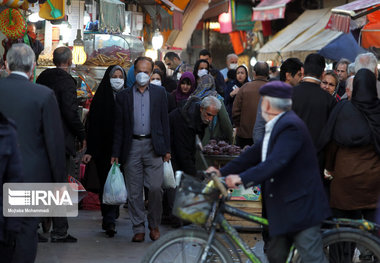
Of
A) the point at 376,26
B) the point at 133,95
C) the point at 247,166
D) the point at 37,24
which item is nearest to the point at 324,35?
the point at 376,26

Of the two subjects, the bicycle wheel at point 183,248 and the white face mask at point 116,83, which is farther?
the white face mask at point 116,83

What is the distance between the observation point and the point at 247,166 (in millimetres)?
6156

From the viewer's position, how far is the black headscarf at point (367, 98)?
759 cm

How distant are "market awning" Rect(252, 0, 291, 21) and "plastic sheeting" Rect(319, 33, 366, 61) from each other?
29.8ft

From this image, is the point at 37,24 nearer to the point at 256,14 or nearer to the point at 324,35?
the point at 324,35

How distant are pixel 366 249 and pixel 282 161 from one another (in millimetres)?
1003

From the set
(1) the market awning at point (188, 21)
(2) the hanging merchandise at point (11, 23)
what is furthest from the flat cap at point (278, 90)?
(1) the market awning at point (188, 21)

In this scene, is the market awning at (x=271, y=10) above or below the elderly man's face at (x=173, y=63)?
above

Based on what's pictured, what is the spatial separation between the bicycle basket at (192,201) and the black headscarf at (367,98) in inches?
98.1

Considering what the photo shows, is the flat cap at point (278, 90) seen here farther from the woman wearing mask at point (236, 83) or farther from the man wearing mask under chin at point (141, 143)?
the woman wearing mask at point (236, 83)

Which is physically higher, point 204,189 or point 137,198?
point 204,189

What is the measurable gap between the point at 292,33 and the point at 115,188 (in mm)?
19883

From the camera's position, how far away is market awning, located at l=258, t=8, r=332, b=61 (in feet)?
88.2

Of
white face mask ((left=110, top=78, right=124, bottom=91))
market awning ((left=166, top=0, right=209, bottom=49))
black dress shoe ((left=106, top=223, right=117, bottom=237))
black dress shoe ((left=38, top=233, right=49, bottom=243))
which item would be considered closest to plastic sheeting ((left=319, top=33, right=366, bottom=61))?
white face mask ((left=110, top=78, right=124, bottom=91))
